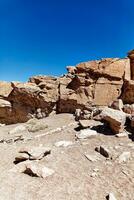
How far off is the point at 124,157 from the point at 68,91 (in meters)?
15.4

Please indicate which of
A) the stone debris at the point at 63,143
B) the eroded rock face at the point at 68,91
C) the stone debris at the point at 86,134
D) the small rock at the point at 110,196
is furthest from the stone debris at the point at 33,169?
the eroded rock face at the point at 68,91

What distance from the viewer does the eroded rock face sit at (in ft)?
76.6

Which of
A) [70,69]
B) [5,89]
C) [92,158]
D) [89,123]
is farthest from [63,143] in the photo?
[5,89]

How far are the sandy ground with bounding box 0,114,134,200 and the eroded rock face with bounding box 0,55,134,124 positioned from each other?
9701mm

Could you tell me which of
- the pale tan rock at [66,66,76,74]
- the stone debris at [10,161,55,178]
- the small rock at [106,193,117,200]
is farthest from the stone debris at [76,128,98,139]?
the pale tan rock at [66,66,76,74]

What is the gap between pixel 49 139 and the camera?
51.0 ft

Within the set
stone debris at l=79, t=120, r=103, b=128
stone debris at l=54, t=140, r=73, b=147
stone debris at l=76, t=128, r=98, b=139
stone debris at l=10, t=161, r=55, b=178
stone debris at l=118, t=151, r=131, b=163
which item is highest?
stone debris at l=79, t=120, r=103, b=128

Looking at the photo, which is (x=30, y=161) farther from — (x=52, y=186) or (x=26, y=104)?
(x=26, y=104)

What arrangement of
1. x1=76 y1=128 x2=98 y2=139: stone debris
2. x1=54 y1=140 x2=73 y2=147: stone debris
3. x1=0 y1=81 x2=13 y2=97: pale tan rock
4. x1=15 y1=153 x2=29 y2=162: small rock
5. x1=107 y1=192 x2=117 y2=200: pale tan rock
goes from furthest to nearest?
x1=0 y1=81 x2=13 y2=97: pale tan rock < x1=76 y1=128 x2=98 y2=139: stone debris < x1=54 y1=140 x2=73 y2=147: stone debris < x1=15 y1=153 x2=29 y2=162: small rock < x1=107 y1=192 x2=117 y2=200: pale tan rock

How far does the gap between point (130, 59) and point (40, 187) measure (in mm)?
16897

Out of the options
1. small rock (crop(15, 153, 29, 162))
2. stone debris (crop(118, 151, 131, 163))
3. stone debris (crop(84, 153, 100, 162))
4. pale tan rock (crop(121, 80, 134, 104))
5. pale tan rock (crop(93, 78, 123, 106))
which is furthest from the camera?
pale tan rock (crop(93, 78, 123, 106))

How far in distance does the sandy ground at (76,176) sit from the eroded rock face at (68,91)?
31.8 feet

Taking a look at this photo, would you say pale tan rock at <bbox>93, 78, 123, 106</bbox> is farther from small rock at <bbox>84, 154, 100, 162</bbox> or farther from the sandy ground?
small rock at <bbox>84, 154, 100, 162</bbox>

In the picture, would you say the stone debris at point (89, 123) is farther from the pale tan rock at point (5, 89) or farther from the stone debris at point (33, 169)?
the pale tan rock at point (5, 89)
